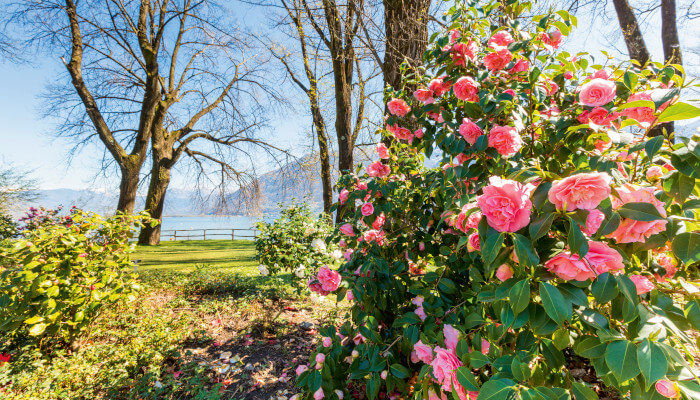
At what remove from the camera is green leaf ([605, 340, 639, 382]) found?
68cm

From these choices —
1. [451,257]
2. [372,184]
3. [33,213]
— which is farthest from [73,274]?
[33,213]

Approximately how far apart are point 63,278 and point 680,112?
157 inches

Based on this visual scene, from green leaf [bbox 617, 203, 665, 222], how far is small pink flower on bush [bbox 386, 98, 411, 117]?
52.4 inches

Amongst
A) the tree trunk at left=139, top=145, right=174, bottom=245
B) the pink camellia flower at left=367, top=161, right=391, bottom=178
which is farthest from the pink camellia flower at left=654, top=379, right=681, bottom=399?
the tree trunk at left=139, top=145, right=174, bottom=245

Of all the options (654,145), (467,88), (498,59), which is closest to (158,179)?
(467,88)

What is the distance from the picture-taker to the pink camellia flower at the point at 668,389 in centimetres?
70

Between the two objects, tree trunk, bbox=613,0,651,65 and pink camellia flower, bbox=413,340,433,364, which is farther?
tree trunk, bbox=613,0,651,65

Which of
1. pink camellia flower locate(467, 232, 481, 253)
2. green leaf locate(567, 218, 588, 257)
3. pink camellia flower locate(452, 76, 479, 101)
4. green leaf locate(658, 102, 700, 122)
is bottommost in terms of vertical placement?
pink camellia flower locate(467, 232, 481, 253)

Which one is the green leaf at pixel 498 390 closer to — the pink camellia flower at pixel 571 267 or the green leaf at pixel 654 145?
the pink camellia flower at pixel 571 267

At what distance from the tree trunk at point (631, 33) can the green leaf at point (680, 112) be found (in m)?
5.91

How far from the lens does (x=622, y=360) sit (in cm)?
69

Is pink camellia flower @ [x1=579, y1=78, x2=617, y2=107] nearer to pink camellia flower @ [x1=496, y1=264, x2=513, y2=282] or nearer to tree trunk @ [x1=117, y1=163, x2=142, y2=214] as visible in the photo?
pink camellia flower @ [x1=496, y1=264, x2=513, y2=282]

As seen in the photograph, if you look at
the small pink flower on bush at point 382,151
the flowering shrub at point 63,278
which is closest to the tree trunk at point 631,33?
the small pink flower on bush at point 382,151

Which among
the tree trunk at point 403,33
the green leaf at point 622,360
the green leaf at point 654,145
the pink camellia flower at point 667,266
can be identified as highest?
the tree trunk at point 403,33
